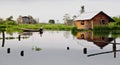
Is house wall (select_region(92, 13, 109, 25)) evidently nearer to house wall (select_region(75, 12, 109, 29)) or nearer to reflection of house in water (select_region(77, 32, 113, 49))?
house wall (select_region(75, 12, 109, 29))

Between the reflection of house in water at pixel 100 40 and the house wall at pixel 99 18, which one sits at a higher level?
the house wall at pixel 99 18

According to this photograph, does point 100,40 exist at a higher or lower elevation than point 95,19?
lower

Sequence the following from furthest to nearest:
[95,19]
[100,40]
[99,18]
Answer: [99,18]
[95,19]
[100,40]

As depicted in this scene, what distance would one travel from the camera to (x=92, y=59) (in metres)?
22.4

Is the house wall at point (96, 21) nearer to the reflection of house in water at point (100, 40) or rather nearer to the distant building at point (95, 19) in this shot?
the distant building at point (95, 19)

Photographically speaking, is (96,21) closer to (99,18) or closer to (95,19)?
(95,19)

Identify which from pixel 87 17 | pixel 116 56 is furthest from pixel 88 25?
pixel 116 56

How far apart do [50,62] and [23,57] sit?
10.7 ft

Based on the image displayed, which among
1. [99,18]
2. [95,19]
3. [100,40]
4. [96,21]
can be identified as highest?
[99,18]

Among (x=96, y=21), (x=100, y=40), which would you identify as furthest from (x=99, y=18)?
(x=100, y=40)

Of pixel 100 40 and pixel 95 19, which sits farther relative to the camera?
pixel 95 19

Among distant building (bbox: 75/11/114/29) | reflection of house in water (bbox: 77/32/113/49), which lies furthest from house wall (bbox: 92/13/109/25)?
reflection of house in water (bbox: 77/32/113/49)

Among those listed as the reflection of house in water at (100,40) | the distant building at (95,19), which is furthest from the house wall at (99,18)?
the reflection of house in water at (100,40)

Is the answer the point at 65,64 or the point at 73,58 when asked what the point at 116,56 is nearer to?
the point at 73,58
